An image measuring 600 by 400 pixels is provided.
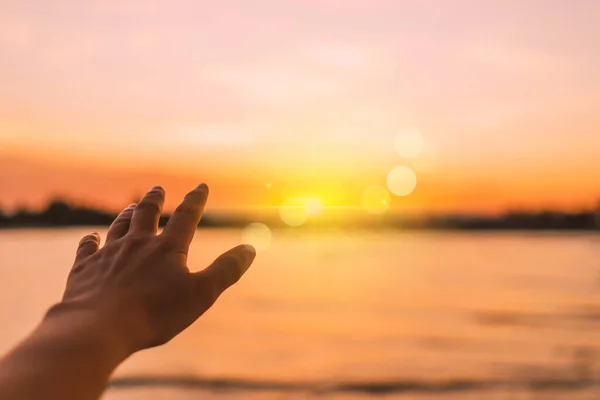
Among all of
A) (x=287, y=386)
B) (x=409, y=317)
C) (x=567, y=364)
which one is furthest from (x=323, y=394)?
(x=409, y=317)

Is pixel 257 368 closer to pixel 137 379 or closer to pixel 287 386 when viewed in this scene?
pixel 287 386

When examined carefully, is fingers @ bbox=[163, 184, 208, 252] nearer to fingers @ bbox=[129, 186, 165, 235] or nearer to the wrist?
fingers @ bbox=[129, 186, 165, 235]

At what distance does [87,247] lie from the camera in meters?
1.10

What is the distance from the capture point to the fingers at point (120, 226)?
1.08 metres

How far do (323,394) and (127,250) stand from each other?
7640 millimetres

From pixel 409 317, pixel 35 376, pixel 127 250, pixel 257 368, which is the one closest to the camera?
pixel 35 376

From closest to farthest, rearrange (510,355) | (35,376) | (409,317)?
(35,376), (510,355), (409,317)

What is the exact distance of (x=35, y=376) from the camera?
0.70 m

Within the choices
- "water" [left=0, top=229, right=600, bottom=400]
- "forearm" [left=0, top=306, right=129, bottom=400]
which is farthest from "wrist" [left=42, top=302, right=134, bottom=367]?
"water" [left=0, top=229, right=600, bottom=400]

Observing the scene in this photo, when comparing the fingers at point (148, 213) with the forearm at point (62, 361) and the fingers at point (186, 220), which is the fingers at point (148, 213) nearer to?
the fingers at point (186, 220)

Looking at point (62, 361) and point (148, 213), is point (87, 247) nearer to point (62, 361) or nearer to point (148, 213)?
point (148, 213)

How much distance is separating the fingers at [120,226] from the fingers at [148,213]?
42mm

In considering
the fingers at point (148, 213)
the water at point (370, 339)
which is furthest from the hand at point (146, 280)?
the water at point (370, 339)

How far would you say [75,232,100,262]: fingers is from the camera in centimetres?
107
